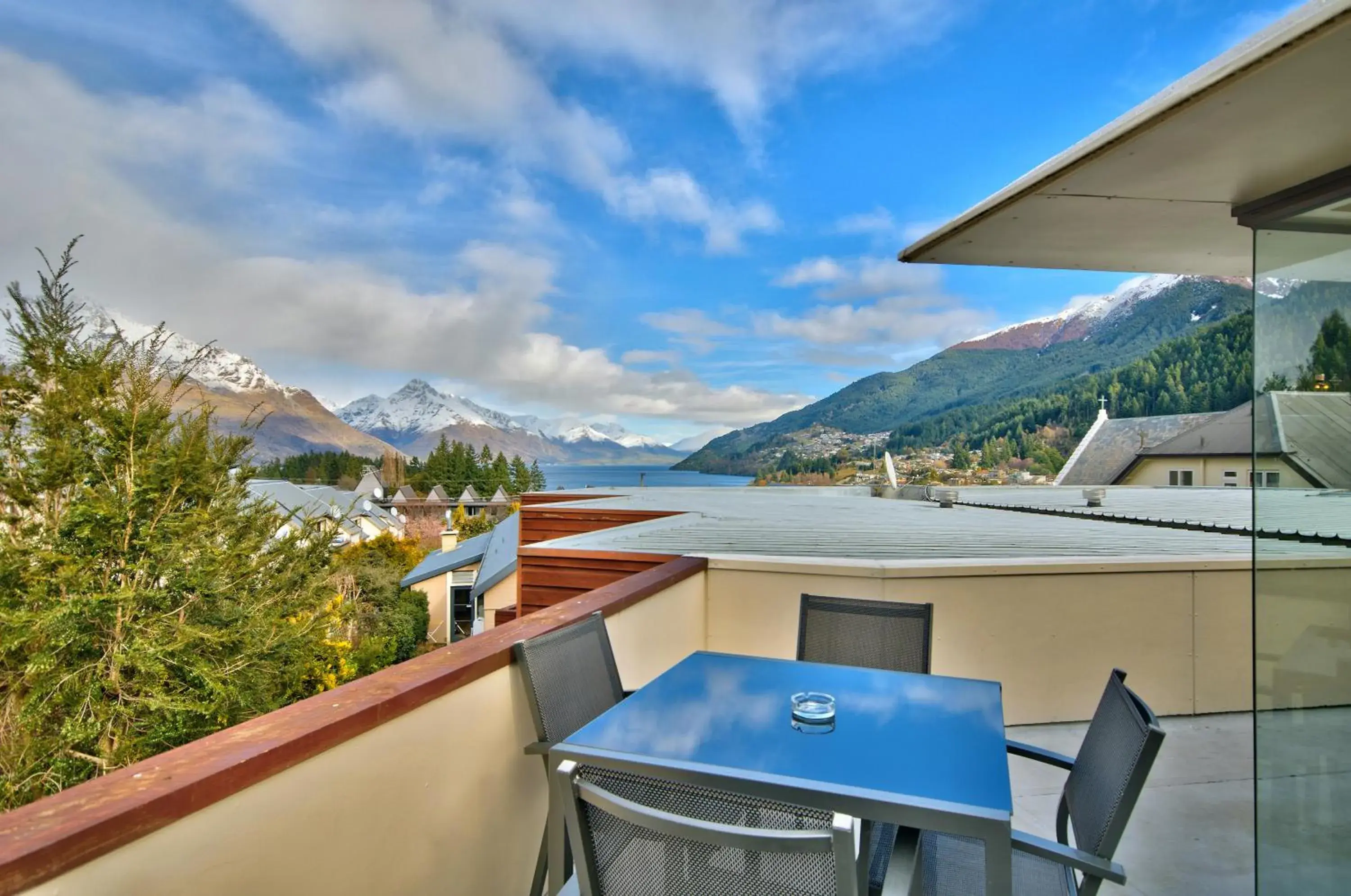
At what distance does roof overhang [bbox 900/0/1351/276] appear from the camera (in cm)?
124

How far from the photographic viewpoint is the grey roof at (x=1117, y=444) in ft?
63.5

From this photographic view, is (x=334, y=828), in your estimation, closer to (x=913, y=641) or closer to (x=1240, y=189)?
(x=913, y=641)

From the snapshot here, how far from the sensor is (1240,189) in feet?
6.27

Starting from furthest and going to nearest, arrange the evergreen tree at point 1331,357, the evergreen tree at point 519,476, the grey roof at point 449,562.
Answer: the evergreen tree at point 519,476
the grey roof at point 449,562
the evergreen tree at point 1331,357

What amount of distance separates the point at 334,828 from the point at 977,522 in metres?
6.56

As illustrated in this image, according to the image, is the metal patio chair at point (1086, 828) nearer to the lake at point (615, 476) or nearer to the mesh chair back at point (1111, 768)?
the mesh chair back at point (1111, 768)

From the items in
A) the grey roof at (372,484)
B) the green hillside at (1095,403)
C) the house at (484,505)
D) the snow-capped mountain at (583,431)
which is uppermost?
the snow-capped mountain at (583,431)

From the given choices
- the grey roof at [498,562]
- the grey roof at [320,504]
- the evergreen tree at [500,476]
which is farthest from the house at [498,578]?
the evergreen tree at [500,476]

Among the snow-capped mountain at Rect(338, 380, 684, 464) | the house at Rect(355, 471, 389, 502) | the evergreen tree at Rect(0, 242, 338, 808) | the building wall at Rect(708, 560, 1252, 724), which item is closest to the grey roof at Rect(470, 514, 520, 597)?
the evergreen tree at Rect(0, 242, 338, 808)

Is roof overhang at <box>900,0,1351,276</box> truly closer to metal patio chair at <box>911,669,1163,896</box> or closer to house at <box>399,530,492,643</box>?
metal patio chair at <box>911,669,1163,896</box>

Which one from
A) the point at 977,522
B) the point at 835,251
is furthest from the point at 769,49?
the point at 835,251

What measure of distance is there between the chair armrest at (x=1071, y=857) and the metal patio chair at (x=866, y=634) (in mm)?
1062

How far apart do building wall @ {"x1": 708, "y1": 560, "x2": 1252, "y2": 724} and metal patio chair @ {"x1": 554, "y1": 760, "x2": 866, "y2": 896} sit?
2406 mm

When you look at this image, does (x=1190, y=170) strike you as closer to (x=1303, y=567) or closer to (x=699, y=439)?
(x=1303, y=567)
